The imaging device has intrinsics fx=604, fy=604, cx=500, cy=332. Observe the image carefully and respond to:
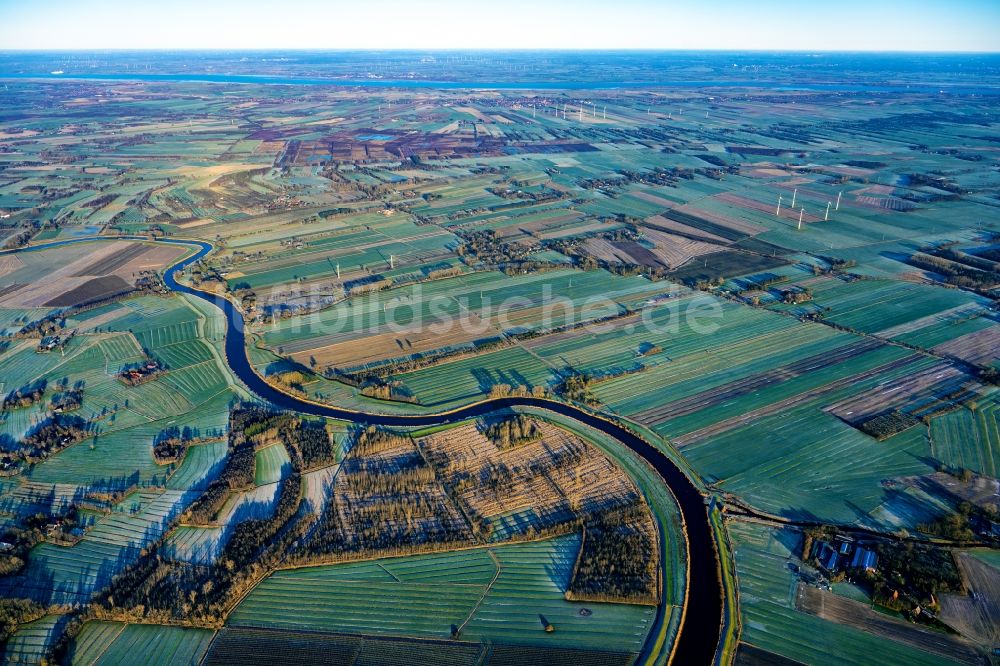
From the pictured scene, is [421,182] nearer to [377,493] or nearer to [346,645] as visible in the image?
[377,493]

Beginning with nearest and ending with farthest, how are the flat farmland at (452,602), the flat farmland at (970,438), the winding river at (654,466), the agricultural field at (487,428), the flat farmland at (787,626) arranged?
the flat farmland at (787,626)
the winding river at (654,466)
the flat farmland at (452,602)
the agricultural field at (487,428)
the flat farmland at (970,438)

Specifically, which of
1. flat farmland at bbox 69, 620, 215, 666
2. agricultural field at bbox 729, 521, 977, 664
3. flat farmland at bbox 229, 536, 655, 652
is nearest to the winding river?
Answer: agricultural field at bbox 729, 521, 977, 664

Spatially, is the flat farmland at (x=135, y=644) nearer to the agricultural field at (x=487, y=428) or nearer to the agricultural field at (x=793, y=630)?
the agricultural field at (x=487, y=428)

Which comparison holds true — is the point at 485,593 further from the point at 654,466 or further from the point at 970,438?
the point at 970,438

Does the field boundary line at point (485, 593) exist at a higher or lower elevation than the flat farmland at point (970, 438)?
lower

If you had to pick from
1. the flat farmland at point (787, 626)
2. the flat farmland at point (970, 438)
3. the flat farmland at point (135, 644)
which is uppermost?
the flat farmland at point (970, 438)

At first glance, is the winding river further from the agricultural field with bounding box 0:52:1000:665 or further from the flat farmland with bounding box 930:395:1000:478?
the flat farmland with bounding box 930:395:1000:478

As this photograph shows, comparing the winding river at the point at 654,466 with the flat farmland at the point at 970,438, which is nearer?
the winding river at the point at 654,466

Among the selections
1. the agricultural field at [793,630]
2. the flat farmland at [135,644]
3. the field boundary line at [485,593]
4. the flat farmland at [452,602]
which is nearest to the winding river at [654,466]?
the agricultural field at [793,630]

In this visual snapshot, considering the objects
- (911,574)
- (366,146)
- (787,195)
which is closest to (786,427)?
(911,574)
